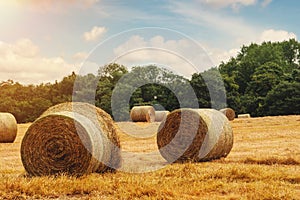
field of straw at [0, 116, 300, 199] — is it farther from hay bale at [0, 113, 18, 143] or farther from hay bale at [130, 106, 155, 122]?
hay bale at [130, 106, 155, 122]

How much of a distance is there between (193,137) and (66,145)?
388 centimetres

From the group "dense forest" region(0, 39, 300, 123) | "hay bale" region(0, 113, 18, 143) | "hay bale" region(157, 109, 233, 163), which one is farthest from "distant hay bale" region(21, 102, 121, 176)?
"dense forest" region(0, 39, 300, 123)

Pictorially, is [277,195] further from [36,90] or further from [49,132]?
[36,90]

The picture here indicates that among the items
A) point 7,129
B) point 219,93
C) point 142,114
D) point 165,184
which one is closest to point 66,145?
point 165,184

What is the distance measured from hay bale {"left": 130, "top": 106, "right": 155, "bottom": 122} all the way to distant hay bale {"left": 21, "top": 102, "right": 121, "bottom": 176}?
71.7ft

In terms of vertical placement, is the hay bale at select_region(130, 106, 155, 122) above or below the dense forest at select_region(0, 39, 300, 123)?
below

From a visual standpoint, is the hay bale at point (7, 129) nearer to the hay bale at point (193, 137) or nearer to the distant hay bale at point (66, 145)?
the hay bale at point (193, 137)

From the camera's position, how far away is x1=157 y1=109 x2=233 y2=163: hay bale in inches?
430

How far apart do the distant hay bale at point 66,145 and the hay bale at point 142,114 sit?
21839 millimetres

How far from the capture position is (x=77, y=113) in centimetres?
874

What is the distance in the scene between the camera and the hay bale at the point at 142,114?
30.8 meters

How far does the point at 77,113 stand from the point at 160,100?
105ft

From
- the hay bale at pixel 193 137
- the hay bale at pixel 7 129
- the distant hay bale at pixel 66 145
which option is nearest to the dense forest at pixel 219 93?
the hay bale at pixel 7 129

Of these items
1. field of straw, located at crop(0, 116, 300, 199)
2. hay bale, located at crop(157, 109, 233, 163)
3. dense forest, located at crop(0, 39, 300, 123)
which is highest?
dense forest, located at crop(0, 39, 300, 123)
